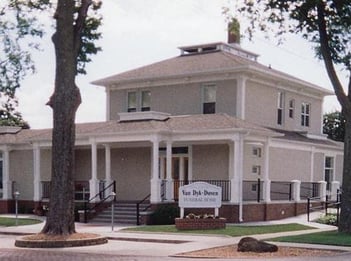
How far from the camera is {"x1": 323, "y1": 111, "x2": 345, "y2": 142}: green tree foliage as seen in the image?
64.6 m

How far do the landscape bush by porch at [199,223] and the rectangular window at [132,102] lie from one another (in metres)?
12.3

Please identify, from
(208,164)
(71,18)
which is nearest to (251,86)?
(208,164)

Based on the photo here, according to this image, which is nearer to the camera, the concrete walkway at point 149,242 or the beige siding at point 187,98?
the concrete walkway at point 149,242

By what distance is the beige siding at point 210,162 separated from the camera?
1203 inches

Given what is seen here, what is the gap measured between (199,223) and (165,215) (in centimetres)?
384

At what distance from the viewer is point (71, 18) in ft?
67.8

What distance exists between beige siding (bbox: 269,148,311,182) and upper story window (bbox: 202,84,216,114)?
3611 millimetres

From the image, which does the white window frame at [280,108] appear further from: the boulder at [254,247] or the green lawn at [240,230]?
Result: the boulder at [254,247]

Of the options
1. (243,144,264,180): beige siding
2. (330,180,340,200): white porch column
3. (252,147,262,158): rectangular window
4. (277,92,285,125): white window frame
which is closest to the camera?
(243,144,264,180): beige siding

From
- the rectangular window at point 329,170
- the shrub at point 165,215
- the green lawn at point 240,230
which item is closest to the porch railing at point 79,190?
the shrub at point 165,215

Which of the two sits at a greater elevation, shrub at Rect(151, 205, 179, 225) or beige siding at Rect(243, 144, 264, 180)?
beige siding at Rect(243, 144, 264, 180)

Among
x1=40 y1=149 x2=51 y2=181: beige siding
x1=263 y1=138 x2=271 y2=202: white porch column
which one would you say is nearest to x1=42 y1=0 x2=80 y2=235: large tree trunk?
x1=263 y1=138 x2=271 y2=202: white porch column

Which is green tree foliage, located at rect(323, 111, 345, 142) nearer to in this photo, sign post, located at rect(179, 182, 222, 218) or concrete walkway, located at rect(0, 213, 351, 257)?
concrete walkway, located at rect(0, 213, 351, 257)

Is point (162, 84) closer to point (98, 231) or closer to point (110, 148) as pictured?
point (110, 148)
